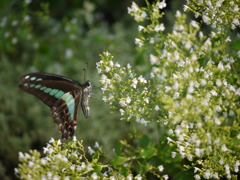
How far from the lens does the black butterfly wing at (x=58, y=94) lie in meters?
2.41

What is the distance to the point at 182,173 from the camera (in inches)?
72.1

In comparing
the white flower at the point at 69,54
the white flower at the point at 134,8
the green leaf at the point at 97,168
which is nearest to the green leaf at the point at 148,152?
the green leaf at the point at 97,168

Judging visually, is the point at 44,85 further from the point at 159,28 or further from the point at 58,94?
the point at 159,28

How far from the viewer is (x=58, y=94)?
2.47 m

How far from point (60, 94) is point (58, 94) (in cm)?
1

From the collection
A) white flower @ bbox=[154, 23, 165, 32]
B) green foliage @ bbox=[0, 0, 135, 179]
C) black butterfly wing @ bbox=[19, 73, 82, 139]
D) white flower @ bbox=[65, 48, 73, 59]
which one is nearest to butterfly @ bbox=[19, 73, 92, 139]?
black butterfly wing @ bbox=[19, 73, 82, 139]

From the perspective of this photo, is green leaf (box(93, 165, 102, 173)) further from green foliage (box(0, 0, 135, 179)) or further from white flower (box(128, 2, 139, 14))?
green foliage (box(0, 0, 135, 179))

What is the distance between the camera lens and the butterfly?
7.89ft

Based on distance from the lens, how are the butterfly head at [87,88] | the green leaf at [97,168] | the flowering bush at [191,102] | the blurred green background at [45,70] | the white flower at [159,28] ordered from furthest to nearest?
the blurred green background at [45,70] → the butterfly head at [87,88] → the white flower at [159,28] → the green leaf at [97,168] → the flowering bush at [191,102]

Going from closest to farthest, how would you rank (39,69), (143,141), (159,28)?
(159,28) < (143,141) < (39,69)

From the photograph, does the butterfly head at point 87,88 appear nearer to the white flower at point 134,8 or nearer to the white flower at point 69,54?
the white flower at point 134,8

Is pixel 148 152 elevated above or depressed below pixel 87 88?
below

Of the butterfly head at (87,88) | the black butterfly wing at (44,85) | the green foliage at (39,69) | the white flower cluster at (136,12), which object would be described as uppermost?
the green foliage at (39,69)

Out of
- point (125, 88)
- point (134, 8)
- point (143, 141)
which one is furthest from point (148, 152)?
point (134, 8)
